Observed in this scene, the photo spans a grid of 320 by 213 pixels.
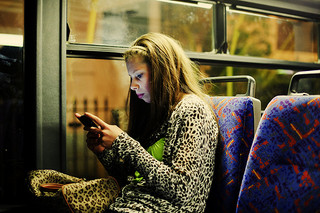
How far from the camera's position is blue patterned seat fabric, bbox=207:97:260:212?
4.97 ft

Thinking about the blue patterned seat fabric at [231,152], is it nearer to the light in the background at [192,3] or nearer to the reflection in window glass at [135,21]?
the reflection in window glass at [135,21]

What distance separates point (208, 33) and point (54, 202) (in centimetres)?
191

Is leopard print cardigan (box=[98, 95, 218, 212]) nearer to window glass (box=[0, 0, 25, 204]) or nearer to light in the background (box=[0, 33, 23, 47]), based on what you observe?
window glass (box=[0, 0, 25, 204])

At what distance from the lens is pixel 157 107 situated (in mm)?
1562

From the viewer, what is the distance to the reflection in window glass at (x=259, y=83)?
9.10 feet

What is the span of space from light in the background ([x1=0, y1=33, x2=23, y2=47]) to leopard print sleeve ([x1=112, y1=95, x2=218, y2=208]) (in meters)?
1.12

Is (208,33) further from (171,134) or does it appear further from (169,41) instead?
(171,134)

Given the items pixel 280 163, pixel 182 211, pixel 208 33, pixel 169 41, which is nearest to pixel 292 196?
pixel 280 163

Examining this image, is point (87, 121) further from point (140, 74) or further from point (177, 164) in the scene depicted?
point (177, 164)

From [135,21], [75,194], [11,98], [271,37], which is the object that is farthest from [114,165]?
[271,37]

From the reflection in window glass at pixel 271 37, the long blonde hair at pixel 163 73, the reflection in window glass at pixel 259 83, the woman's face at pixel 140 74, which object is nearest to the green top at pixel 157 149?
the long blonde hair at pixel 163 73

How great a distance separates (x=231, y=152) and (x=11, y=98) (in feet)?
4.55

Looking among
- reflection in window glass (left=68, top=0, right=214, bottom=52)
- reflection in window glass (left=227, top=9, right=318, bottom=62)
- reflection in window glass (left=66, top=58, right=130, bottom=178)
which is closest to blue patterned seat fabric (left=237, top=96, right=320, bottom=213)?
reflection in window glass (left=66, top=58, right=130, bottom=178)

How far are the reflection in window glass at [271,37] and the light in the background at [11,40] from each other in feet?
5.45
